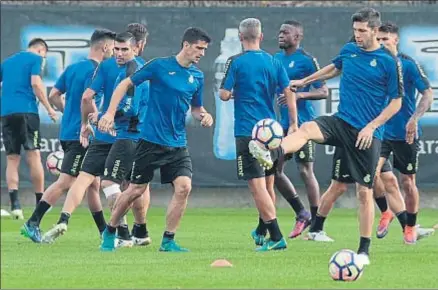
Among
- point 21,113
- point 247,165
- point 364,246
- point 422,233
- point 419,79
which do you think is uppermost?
point 419,79

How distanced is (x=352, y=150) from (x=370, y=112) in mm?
417

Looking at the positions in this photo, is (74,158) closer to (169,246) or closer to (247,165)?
(169,246)

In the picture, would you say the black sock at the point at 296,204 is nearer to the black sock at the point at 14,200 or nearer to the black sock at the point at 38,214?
the black sock at the point at 38,214

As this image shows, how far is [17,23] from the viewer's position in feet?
67.3

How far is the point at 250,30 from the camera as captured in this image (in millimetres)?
13297

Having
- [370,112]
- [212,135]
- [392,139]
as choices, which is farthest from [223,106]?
[370,112]

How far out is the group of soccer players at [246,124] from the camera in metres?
11.9

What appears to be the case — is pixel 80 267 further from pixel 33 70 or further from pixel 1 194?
pixel 1 194

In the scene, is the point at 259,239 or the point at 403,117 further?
the point at 403,117

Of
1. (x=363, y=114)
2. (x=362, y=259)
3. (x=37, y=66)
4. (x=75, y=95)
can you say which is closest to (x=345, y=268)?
(x=362, y=259)

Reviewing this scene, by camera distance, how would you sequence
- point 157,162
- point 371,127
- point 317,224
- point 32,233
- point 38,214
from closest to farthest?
point 371,127
point 157,162
point 32,233
point 38,214
point 317,224

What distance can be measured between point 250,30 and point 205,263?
2.68m

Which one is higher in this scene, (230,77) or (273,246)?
(230,77)

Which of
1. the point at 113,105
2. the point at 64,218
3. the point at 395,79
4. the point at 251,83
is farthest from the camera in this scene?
the point at 64,218
